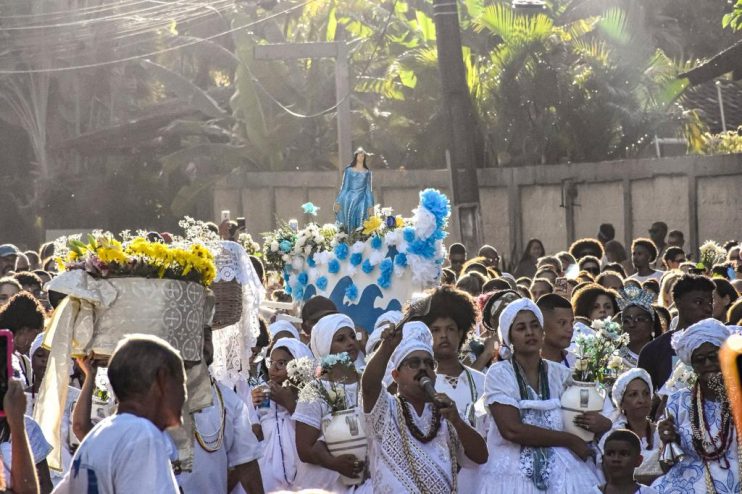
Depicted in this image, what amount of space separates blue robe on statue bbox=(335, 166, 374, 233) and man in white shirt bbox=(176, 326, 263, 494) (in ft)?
27.6

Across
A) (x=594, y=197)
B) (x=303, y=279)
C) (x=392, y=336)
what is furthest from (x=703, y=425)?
(x=594, y=197)

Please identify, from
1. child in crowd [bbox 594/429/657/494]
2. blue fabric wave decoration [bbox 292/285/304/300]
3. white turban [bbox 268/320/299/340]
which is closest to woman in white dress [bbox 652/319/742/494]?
child in crowd [bbox 594/429/657/494]

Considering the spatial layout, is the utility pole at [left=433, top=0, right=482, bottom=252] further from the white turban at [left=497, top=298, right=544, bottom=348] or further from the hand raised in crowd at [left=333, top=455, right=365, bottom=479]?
the hand raised in crowd at [left=333, top=455, right=365, bottom=479]

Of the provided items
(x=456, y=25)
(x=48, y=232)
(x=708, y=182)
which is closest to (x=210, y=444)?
(x=456, y=25)

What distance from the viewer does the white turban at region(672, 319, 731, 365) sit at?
774 cm

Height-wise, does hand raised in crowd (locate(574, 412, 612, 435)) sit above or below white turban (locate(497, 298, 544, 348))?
below

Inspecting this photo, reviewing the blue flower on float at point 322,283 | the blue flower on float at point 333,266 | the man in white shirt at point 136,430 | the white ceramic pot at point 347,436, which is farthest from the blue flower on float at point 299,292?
the man in white shirt at point 136,430

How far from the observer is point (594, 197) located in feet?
76.0

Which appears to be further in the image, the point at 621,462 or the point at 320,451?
the point at 621,462

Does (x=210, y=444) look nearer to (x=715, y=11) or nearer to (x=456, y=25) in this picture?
(x=456, y=25)

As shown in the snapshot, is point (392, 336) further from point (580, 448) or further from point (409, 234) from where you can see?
point (409, 234)

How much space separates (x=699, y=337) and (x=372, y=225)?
745 cm

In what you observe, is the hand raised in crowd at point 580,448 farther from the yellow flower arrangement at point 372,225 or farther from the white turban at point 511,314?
the yellow flower arrangement at point 372,225

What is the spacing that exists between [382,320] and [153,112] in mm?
31954
